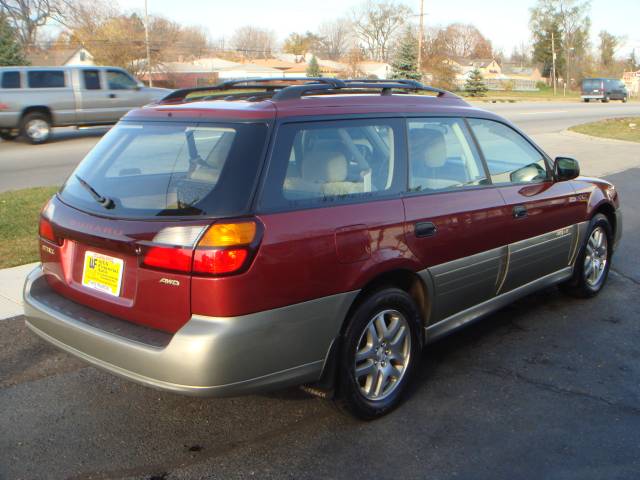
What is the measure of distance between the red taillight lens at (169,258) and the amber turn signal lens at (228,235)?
0.31 feet

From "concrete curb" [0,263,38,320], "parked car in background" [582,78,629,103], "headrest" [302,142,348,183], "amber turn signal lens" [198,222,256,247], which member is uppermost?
"parked car in background" [582,78,629,103]

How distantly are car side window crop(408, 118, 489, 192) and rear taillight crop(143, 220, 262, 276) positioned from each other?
1.24 metres

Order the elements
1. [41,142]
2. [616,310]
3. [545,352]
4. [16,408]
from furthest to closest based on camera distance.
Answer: [41,142] → [616,310] → [545,352] → [16,408]

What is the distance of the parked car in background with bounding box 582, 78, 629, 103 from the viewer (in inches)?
2067

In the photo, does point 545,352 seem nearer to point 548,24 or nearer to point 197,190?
point 197,190

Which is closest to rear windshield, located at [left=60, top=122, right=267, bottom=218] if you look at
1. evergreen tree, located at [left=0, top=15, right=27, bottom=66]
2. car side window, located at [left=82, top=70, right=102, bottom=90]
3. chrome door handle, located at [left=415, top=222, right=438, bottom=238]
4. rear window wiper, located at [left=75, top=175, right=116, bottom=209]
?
rear window wiper, located at [left=75, top=175, right=116, bottom=209]

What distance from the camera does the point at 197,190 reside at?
10.5 ft

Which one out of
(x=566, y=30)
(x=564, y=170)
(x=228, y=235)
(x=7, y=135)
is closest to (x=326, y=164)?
(x=228, y=235)

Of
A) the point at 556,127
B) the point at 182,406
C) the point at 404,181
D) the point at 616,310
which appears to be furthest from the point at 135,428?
the point at 556,127

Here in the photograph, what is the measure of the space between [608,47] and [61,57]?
7184 cm

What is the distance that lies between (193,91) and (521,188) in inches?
91.6

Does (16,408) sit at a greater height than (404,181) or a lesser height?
→ lesser

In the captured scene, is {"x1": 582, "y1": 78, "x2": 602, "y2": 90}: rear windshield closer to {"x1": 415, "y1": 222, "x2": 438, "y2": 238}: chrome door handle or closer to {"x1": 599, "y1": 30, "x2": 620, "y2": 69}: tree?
{"x1": 599, "y1": 30, "x2": 620, "y2": 69}: tree

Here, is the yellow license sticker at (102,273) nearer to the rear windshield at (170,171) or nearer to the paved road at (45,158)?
the rear windshield at (170,171)
